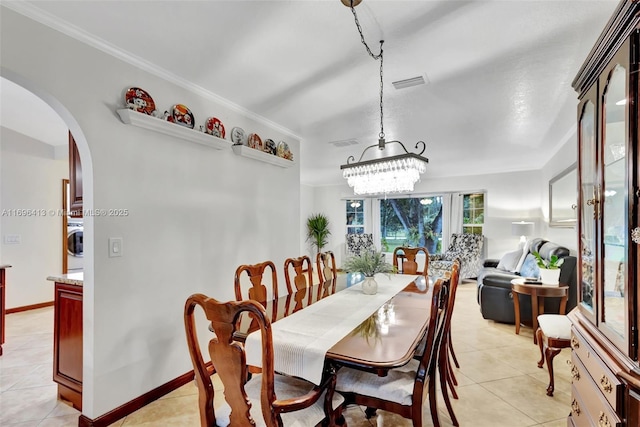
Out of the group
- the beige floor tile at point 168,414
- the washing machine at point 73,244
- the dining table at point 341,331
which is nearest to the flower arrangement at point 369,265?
the dining table at point 341,331

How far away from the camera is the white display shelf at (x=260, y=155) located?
3.09 m

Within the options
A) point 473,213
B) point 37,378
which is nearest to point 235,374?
point 37,378

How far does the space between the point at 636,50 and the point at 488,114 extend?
2446mm

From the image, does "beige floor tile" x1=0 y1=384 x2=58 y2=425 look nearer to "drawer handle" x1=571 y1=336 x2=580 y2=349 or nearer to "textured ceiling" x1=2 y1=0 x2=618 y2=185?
"textured ceiling" x1=2 y1=0 x2=618 y2=185

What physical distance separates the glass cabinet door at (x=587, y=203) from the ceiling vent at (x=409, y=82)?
1.15 m

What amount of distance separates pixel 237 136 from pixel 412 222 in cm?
578

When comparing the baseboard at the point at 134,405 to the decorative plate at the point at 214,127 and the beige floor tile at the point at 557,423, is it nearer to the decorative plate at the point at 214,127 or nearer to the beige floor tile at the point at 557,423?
the decorative plate at the point at 214,127

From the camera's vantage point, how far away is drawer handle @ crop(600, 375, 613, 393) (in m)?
1.24

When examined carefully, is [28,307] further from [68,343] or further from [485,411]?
[485,411]

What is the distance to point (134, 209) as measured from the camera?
7.43 feet

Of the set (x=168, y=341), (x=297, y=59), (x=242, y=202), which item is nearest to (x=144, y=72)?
(x=297, y=59)

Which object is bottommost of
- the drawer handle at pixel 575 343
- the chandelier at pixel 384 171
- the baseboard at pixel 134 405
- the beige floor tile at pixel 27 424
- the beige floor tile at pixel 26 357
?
the beige floor tile at pixel 26 357

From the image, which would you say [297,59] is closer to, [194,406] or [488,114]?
[488,114]

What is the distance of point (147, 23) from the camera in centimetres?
187
